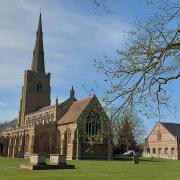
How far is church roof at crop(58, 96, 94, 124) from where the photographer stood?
2452 inches

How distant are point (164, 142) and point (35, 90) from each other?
32.1 meters

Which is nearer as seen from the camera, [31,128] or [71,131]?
[71,131]

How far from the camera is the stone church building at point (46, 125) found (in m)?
59.9

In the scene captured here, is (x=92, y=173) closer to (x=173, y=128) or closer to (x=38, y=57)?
(x=173, y=128)

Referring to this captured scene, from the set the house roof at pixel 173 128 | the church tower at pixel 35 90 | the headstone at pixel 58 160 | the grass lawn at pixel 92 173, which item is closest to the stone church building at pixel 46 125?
the church tower at pixel 35 90

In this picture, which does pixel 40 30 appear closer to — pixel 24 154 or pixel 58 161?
pixel 24 154

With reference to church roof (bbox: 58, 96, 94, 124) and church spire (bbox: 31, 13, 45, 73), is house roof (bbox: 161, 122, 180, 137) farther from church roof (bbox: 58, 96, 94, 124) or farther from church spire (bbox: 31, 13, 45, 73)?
Answer: church spire (bbox: 31, 13, 45, 73)

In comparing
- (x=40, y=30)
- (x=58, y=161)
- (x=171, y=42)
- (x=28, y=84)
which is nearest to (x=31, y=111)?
(x=28, y=84)

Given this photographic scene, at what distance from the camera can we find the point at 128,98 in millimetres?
15055

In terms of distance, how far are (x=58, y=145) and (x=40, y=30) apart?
39429 mm

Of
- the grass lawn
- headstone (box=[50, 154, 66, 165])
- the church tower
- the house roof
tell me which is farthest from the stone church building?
the house roof

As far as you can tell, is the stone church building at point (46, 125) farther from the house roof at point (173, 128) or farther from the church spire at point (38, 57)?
the house roof at point (173, 128)

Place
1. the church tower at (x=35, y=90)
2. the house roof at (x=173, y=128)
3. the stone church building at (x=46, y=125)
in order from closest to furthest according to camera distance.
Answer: the stone church building at (x=46, y=125) < the house roof at (x=173, y=128) < the church tower at (x=35, y=90)

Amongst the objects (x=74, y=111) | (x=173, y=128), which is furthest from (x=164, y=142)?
(x=74, y=111)
